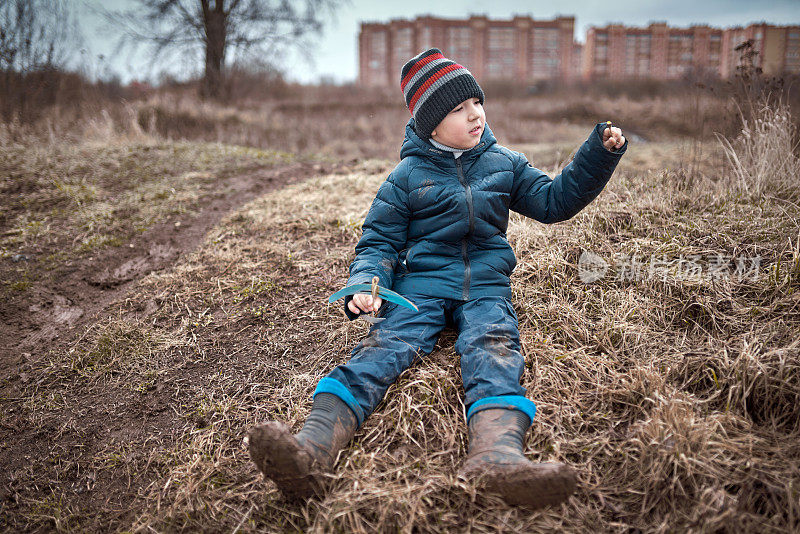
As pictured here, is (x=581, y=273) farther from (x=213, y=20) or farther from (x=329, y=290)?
(x=213, y=20)

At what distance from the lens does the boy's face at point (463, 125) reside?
2080 millimetres

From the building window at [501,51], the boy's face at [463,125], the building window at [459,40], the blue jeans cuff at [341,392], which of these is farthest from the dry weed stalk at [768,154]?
the building window at [459,40]

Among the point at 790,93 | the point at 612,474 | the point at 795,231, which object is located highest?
the point at 790,93

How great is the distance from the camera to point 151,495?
171 cm

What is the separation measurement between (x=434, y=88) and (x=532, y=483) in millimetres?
1599

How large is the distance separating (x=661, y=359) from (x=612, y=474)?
60cm

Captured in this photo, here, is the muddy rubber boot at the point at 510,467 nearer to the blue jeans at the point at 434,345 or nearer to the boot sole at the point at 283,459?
the blue jeans at the point at 434,345

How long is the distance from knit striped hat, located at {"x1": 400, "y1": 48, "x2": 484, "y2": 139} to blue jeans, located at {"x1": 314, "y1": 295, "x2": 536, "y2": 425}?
2.63ft

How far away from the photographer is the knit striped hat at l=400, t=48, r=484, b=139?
2.07 metres

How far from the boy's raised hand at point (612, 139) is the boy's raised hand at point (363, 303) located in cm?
111

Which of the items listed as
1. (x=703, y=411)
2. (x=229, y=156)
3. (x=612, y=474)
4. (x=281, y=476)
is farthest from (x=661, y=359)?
(x=229, y=156)

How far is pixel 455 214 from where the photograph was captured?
2088 millimetres

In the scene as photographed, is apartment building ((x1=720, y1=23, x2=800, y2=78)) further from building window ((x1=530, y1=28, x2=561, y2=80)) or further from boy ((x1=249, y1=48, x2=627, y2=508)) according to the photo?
building window ((x1=530, y1=28, x2=561, y2=80))

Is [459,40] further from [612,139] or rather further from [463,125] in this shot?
[612,139]
